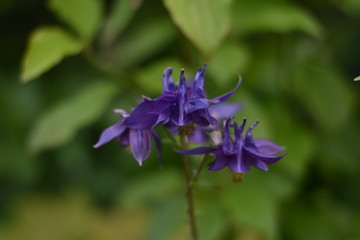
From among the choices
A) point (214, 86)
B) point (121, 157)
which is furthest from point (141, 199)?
point (214, 86)

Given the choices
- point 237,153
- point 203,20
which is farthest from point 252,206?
point 237,153

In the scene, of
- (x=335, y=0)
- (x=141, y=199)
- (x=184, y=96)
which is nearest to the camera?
(x=184, y=96)

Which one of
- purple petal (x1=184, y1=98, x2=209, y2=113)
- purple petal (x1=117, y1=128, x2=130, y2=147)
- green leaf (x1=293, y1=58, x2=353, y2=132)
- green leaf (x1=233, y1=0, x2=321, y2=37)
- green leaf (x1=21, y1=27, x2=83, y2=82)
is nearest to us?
purple petal (x1=184, y1=98, x2=209, y2=113)

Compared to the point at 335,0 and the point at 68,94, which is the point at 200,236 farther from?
the point at 68,94

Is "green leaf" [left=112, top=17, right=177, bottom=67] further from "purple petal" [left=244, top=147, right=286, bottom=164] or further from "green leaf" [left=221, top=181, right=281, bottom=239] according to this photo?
"purple petal" [left=244, top=147, right=286, bottom=164]

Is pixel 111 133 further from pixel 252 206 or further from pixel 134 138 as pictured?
pixel 252 206

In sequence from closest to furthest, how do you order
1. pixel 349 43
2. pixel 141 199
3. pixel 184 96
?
1. pixel 184 96
2. pixel 141 199
3. pixel 349 43

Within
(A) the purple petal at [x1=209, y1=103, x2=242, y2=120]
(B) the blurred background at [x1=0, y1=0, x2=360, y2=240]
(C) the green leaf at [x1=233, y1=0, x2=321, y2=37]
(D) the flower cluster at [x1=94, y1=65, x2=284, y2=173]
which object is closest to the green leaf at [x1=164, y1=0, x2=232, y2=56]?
(B) the blurred background at [x1=0, y1=0, x2=360, y2=240]
